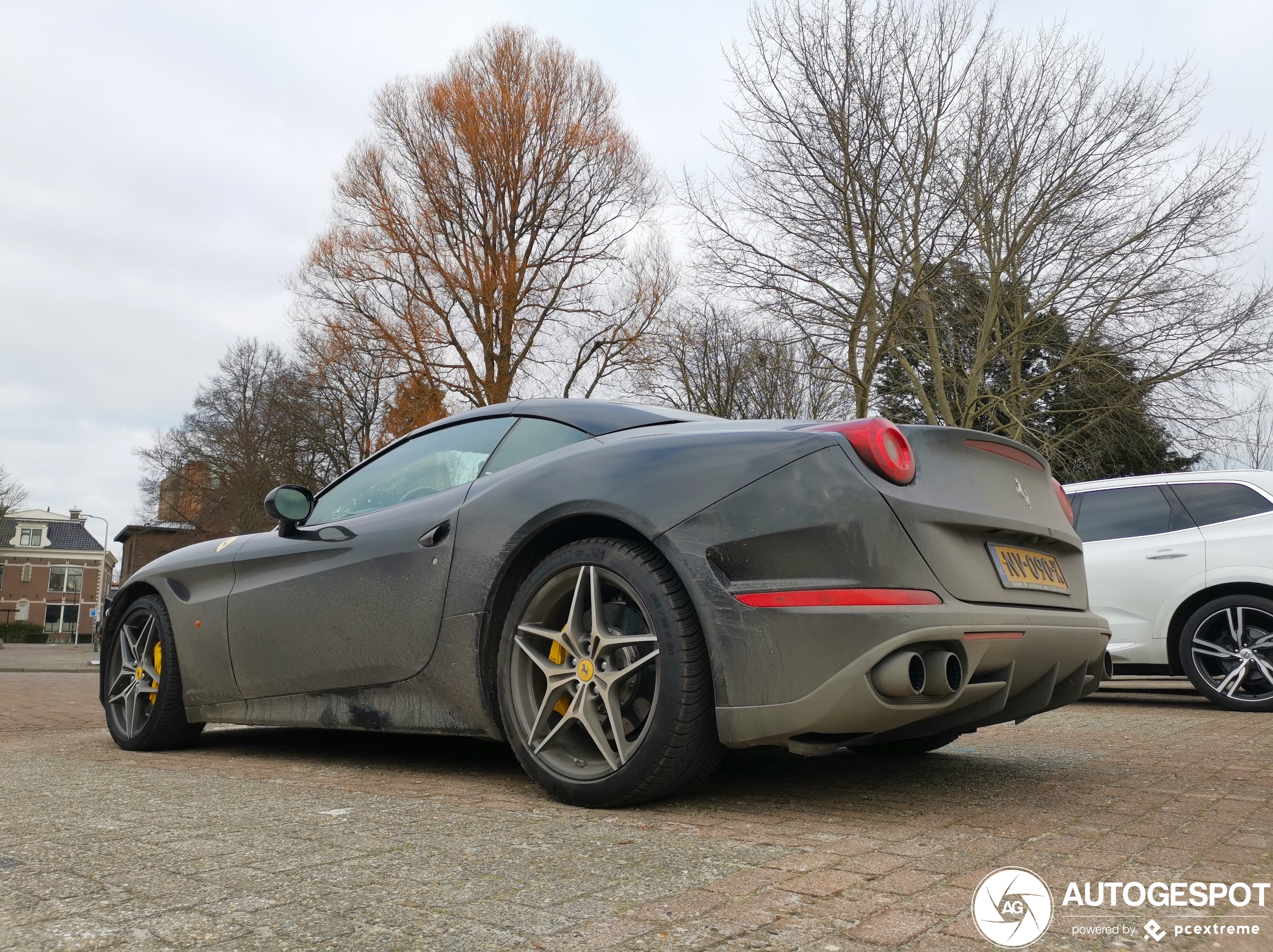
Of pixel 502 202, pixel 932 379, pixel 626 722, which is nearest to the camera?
pixel 626 722

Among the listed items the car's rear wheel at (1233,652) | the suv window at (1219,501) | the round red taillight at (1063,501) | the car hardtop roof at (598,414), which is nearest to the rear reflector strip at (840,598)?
the car hardtop roof at (598,414)

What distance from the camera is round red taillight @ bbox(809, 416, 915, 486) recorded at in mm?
2812

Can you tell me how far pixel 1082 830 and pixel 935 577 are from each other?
704 mm

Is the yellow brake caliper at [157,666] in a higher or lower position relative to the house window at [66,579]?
lower

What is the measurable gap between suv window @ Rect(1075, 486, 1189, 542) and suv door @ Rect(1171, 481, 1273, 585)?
138 millimetres

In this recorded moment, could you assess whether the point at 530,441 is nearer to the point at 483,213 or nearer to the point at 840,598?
the point at 840,598

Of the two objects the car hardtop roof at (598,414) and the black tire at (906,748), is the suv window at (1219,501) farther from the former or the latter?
the car hardtop roof at (598,414)

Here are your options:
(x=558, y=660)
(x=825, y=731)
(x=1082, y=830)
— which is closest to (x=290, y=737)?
(x=558, y=660)

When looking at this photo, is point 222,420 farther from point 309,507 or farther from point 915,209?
point 309,507

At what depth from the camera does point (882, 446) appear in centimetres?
283

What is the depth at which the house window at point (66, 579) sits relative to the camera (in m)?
81.8

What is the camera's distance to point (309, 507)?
4.37m

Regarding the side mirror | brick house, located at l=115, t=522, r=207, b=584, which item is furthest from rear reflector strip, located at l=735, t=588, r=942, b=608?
brick house, located at l=115, t=522, r=207, b=584

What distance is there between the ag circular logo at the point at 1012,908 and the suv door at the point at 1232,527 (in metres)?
5.60
